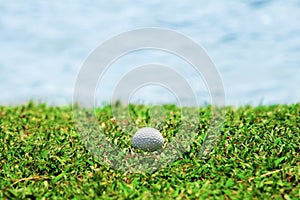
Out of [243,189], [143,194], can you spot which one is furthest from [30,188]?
[243,189]

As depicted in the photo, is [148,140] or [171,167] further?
[148,140]

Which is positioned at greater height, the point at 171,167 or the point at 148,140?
the point at 148,140

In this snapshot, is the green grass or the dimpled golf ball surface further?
the dimpled golf ball surface

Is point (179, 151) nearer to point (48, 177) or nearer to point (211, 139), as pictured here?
point (211, 139)

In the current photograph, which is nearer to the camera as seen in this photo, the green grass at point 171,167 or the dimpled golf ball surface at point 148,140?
the green grass at point 171,167
